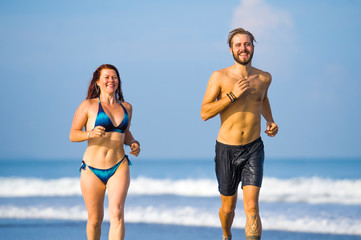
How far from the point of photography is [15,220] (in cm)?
1175

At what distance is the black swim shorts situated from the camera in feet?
21.1

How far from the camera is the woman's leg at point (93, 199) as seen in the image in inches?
242

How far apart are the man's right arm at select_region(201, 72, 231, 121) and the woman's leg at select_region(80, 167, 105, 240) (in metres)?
1.33

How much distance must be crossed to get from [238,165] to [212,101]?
0.77 metres

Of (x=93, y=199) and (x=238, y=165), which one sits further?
(x=238, y=165)

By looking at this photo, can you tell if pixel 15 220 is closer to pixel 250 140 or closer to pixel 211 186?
pixel 250 140

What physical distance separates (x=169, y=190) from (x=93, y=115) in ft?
46.7

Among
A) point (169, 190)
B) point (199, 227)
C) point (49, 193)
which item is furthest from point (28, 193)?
point (199, 227)

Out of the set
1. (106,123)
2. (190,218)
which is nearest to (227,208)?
(106,123)

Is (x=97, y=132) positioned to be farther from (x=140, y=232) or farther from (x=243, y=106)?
(x=140, y=232)

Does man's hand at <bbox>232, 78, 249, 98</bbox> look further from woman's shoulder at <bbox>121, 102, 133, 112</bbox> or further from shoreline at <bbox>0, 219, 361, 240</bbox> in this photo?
shoreline at <bbox>0, 219, 361, 240</bbox>

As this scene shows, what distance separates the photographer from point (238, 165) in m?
6.57

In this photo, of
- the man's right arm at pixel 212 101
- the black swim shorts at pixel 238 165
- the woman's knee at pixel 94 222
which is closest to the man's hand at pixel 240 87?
the man's right arm at pixel 212 101

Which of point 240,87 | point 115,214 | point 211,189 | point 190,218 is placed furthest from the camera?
point 211,189
